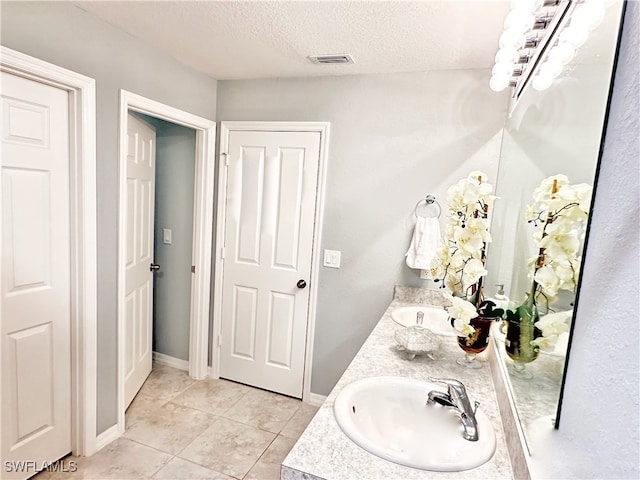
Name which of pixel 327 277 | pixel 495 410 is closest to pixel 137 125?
pixel 327 277

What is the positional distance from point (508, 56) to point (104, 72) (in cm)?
185

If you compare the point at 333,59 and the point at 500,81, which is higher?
the point at 333,59

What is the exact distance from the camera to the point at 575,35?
0.77 metres

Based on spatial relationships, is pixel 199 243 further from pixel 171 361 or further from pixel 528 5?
pixel 528 5

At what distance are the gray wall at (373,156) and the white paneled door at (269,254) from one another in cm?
15

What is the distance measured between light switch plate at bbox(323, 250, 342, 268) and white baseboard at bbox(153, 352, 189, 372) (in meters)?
1.50

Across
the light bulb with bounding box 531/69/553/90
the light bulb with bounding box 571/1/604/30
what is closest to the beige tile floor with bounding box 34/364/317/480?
the light bulb with bounding box 531/69/553/90

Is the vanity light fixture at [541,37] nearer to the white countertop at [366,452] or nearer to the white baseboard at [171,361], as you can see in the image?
the white countertop at [366,452]

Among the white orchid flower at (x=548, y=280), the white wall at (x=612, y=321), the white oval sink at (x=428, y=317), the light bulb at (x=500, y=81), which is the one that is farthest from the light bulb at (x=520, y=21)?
the white oval sink at (x=428, y=317)

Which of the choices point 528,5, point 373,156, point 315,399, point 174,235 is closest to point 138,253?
point 174,235

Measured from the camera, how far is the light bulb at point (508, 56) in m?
1.28

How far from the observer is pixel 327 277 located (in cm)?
260

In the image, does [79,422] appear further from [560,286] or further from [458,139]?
[458,139]

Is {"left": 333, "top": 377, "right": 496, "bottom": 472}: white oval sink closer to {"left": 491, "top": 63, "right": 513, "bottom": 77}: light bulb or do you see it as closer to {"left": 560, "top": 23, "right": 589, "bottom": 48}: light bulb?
{"left": 560, "top": 23, "right": 589, "bottom": 48}: light bulb
